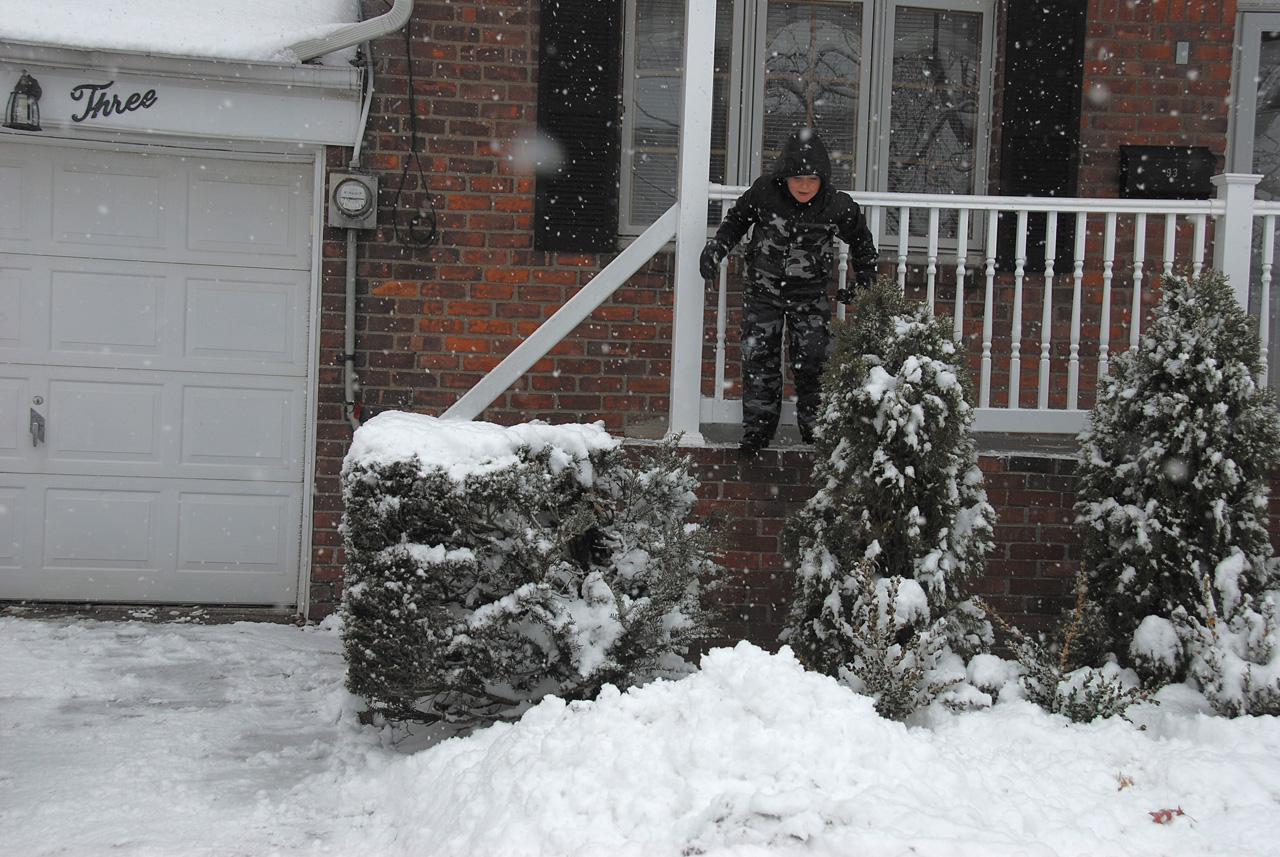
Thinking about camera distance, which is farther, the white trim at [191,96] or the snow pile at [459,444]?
the white trim at [191,96]

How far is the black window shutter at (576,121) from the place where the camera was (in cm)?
526

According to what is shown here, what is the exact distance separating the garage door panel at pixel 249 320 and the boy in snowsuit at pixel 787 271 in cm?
273

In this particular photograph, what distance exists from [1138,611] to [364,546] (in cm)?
304

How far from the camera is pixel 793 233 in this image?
4316 mm

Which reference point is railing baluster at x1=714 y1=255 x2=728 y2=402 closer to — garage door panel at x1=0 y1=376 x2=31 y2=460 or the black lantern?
the black lantern

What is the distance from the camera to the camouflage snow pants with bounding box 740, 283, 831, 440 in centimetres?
432

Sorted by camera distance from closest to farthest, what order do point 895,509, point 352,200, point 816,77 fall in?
point 895,509, point 352,200, point 816,77

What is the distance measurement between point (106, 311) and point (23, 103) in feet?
3.90

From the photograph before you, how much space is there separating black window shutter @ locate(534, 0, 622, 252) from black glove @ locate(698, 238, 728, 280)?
4.10ft

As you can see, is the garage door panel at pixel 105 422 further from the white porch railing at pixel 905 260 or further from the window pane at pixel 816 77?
the window pane at pixel 816 77

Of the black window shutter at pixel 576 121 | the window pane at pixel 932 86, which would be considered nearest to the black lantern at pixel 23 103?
the black window shutter at pixel 576 121

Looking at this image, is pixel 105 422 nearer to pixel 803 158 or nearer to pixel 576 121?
pixel 576 121

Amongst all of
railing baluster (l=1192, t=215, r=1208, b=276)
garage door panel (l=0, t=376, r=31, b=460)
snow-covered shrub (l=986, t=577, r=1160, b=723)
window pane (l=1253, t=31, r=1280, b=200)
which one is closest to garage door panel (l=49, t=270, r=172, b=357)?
garage door panel (l=0, t=376, r=31, b=460)

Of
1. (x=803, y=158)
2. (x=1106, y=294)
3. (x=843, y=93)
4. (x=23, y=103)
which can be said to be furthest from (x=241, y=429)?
(x=1106, y=294)
